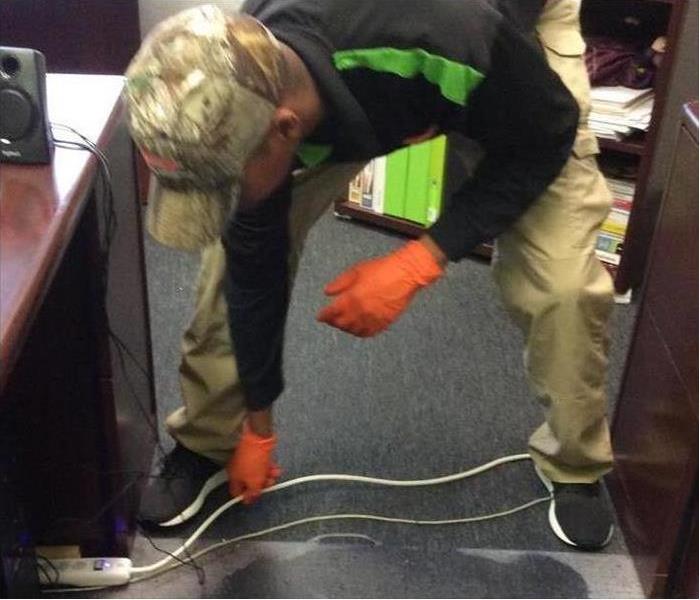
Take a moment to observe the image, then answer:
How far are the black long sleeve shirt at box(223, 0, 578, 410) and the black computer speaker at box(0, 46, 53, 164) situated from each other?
0.25 meters

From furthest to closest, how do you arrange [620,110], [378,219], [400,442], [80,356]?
[378,219], [620,110], [400,442], [80,356]

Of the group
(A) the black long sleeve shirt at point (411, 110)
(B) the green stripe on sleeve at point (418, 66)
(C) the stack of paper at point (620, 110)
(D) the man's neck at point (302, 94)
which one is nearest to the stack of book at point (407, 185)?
(C) the stack of paper at point (620, 110)

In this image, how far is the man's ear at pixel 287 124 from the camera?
104cm

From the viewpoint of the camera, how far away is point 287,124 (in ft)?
3.45

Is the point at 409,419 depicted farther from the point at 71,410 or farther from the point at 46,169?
the point at 46,169

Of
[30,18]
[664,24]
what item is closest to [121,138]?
[30,18]

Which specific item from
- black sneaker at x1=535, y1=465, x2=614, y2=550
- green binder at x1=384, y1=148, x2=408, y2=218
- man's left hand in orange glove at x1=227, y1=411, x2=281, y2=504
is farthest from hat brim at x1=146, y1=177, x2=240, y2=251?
green binder at x1=384, y1=148, x2=408, y2=218

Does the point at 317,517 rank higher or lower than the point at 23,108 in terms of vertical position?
lower

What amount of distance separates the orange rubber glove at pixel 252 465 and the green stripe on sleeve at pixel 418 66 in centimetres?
60

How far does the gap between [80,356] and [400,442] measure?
0.67 m

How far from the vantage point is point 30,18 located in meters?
2.39

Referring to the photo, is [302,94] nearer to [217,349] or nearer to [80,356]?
[80,356]

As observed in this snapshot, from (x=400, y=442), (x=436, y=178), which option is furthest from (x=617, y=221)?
(x=400, y=442)

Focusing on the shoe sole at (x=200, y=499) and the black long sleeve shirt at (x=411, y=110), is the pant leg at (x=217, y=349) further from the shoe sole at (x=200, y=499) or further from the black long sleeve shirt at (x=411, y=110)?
the black long sleeve shirt at (x=411, y=110)
